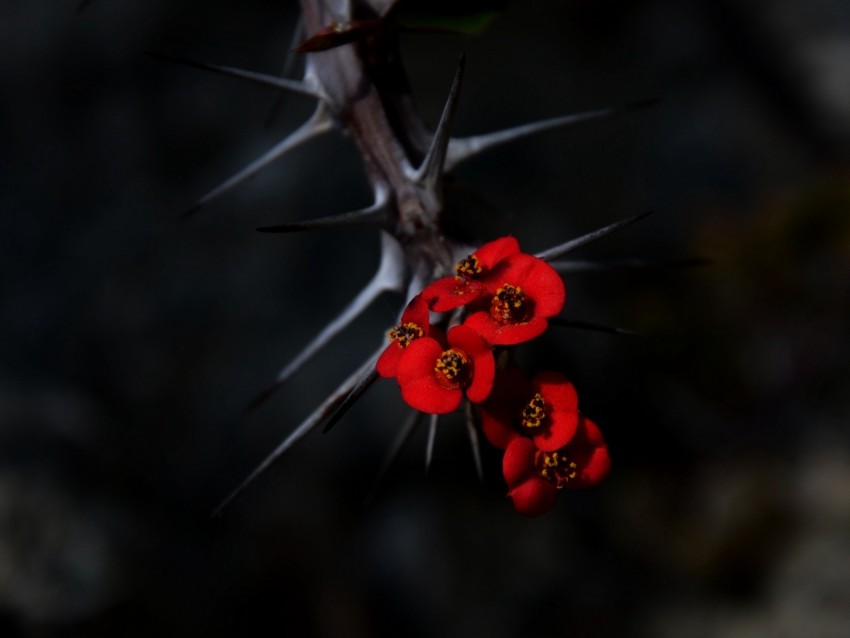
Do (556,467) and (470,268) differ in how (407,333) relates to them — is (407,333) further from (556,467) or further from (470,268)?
(556,467)

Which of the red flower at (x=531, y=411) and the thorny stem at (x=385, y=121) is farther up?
the thorny stem at (x=385, y=121)

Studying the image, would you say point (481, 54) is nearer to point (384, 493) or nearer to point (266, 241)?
point (266, 241)

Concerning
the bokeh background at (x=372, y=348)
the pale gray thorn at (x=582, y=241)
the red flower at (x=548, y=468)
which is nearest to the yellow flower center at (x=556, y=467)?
the red flower at (x=548, y=468)

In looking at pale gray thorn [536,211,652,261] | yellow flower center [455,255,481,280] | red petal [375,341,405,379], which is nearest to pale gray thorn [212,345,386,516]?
red petal [375,341,405,379]

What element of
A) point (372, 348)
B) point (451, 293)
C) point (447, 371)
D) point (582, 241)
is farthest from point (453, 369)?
point (372, 348)

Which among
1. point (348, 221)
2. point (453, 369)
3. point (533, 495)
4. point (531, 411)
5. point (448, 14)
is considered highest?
point (448, 14)

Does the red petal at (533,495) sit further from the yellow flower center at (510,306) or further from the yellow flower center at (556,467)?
the yellow flower center at (510,306)
